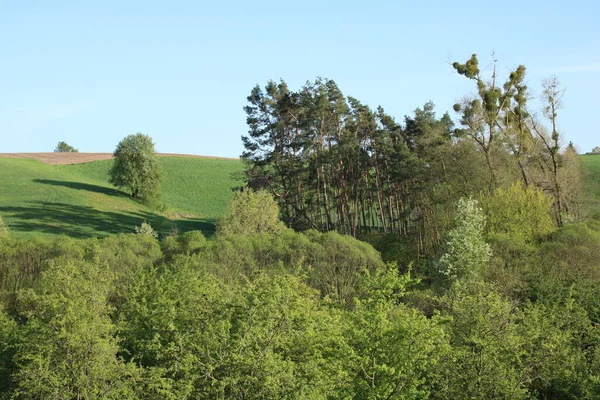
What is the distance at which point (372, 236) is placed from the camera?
93.4 metres

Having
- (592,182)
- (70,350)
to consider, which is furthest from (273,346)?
(592,182)

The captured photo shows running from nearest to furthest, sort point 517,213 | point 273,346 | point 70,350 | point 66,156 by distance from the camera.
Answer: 1. point 273,346
2. point 70,350
3. point 517,213
4. point 66,156

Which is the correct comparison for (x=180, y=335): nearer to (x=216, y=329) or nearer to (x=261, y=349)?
(x=216, y=329)

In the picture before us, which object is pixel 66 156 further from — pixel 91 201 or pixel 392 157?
pixel 392 157

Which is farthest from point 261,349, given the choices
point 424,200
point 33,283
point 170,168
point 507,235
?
point 170,168

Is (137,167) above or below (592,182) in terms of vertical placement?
above

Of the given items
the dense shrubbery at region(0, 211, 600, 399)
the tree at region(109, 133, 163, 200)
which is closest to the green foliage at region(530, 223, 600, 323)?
the dense shrubbery at region(0, 211, 600, 399)

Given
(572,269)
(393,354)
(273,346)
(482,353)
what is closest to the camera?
(273,346)

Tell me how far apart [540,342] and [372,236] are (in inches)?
2276

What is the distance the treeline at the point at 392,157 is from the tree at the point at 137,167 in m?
30.2

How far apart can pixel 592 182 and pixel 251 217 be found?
255 feet

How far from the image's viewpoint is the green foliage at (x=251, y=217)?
80.0 metres

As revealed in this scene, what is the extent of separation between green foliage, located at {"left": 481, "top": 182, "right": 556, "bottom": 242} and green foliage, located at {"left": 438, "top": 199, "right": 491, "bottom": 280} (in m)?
3.56

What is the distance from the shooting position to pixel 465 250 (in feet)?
200
